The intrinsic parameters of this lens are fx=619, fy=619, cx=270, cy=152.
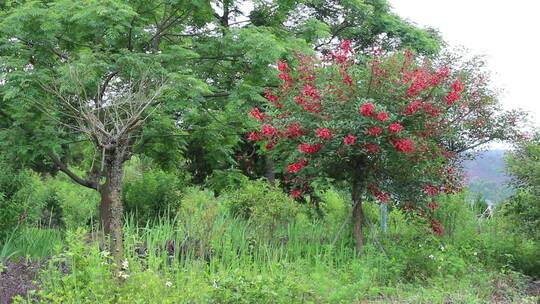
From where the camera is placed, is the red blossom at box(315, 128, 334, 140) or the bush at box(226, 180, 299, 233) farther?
the bush at box(226, 180, 299, 233)

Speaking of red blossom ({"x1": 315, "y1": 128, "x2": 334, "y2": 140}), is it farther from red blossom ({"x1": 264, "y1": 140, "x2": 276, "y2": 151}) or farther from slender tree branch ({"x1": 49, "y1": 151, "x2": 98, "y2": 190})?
slender tree branch ({"x1": 49, "y1": 151, "x2": 98, "y2": 190})

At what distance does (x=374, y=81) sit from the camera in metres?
7.67

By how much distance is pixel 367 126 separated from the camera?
292 inches

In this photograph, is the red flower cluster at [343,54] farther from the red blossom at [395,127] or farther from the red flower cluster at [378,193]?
the red flower cluster at [378,193]

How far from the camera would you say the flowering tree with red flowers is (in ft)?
24.4

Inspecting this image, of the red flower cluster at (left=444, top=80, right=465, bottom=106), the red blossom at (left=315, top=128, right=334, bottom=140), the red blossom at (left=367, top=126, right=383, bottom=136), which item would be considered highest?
the red flower cluster at (left=444, top=80, right=465, bottom=106)

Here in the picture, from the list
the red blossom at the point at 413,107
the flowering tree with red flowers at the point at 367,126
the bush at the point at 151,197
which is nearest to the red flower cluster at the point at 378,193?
the flowering tree with red flowers at the point at 367,126

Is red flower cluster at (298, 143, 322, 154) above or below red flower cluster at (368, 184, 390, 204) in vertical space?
above

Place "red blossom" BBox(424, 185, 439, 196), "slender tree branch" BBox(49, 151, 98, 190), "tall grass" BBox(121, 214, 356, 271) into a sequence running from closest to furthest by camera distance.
Answer: "tall grass" BBox(121, 214, 356, 271) < "red blossom" BBox(424, 185, 439, 196) < "slender tree branch" BBox(49, 151, 98, 190)

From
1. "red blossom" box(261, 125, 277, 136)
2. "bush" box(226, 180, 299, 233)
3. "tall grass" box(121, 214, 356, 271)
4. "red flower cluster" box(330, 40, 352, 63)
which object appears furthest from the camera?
"bush" box(226, 180, 299, 233)

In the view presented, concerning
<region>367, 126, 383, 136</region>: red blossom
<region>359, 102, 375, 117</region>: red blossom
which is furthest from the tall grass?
<region>359, 102, 375, 117</region>: red blossom

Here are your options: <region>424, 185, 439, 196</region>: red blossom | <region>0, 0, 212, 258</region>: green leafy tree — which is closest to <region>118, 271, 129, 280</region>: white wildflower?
<region>0, 0, 212, 258</region>: green leafy tree

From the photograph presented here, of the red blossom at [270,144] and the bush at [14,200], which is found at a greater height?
the red blossom at [270,144]

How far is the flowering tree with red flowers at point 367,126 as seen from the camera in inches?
293
